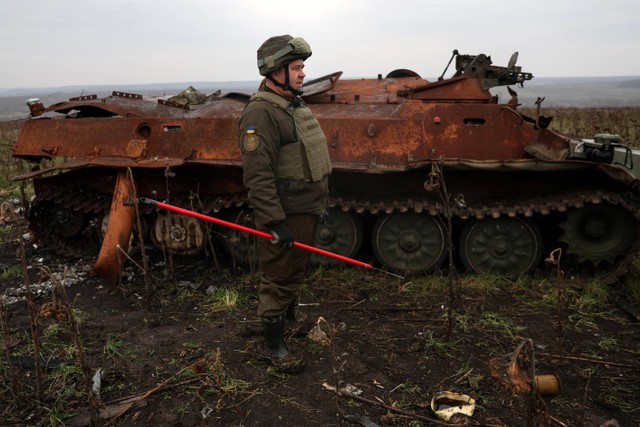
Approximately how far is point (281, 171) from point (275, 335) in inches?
56.5

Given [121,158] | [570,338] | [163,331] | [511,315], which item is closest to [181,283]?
[163,331]

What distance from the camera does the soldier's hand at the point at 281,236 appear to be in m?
4.02

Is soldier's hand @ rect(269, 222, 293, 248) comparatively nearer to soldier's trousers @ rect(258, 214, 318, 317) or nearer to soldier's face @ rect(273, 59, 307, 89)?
soldier's trousers @ rect(258, 214, 318, 317)

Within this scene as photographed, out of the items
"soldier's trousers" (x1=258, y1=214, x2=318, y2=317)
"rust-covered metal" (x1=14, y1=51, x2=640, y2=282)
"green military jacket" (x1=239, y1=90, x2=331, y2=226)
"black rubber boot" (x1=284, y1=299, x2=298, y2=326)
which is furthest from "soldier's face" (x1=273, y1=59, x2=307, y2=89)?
"black rubber boot" (x1=284, y1=299, x2=298, y2=326)

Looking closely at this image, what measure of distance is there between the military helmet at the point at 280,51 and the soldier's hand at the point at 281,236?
1205 mm

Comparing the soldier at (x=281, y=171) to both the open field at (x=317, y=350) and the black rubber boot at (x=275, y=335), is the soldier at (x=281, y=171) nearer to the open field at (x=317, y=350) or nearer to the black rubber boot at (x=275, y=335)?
the black rubber boot at (x=275, y=335)

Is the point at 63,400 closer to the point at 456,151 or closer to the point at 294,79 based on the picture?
the point at 294,79

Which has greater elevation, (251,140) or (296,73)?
(296,73)

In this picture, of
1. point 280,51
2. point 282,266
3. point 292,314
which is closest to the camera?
point 280,51

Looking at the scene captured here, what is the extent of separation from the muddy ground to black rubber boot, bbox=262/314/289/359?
12cm

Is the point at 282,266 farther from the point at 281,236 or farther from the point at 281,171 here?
the point at 281,171

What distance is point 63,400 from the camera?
12.7 ft

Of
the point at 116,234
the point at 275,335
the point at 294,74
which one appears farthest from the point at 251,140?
Result: the point at 116,234

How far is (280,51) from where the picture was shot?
3.99m
